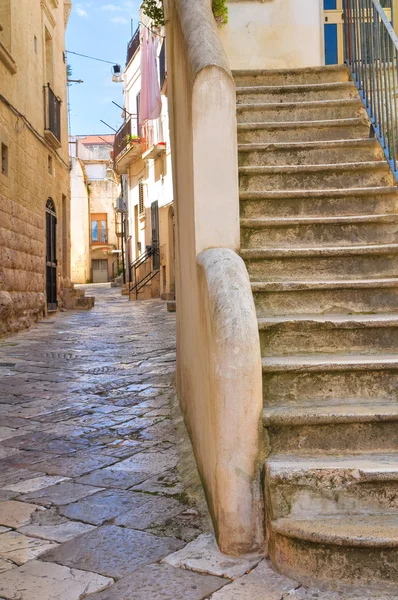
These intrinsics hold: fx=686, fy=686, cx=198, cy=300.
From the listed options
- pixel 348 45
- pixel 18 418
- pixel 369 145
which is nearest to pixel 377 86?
pixel 369 145

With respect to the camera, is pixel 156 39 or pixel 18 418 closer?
pixel 18 418

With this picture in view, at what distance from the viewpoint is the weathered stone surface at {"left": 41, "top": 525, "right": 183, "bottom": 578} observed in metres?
2.54

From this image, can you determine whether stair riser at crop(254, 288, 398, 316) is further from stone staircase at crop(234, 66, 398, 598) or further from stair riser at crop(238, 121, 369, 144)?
stair riser at crop(238, 121, 369, 144)

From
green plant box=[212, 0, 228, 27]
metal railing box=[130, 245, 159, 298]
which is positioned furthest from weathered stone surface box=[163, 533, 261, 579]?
metal railing box=[130, 245, 159, 298]

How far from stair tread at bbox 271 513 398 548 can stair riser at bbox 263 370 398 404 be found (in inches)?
25.7

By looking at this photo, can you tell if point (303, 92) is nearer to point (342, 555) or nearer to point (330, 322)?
point (330, 322)

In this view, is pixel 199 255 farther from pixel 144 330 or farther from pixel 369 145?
pixel 144 330

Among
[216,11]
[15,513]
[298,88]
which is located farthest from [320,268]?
[216,11]

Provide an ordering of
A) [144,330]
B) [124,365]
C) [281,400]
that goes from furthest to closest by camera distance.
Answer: [144,330]
[124,365]
[281,400]

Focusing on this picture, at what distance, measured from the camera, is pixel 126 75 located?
2986 centimetres

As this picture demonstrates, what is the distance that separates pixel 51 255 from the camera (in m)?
14.7

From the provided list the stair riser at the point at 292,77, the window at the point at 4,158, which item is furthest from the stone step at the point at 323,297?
the window at the point at 4,158

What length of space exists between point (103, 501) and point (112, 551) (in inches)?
24.6

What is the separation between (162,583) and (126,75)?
29677 millimetres
